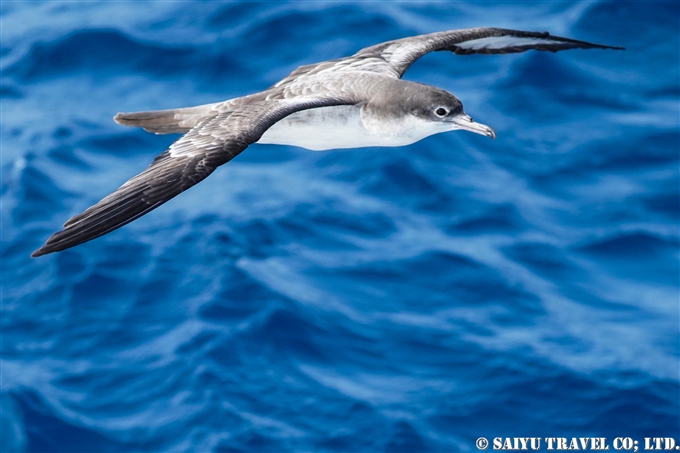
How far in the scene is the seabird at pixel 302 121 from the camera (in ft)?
28.5

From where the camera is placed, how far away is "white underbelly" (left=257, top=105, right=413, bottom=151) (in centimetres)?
1006

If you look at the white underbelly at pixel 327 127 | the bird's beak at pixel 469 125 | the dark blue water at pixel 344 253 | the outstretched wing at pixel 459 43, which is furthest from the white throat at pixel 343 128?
the dark blue water at pixel 344 253

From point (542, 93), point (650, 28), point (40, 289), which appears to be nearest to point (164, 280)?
point (40, 289)

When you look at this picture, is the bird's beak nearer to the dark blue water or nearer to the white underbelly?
the white underbelly

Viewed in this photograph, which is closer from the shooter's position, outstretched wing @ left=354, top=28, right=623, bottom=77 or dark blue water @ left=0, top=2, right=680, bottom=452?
outstretched wing @ left=354, top=28, right=623, bottom=77

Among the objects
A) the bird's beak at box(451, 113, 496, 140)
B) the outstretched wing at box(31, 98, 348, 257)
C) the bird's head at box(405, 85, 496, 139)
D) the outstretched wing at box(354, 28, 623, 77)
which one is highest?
the outstretched wing at box(354, 28, 623, 77)

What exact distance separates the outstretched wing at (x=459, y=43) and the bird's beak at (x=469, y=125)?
57.5 inches

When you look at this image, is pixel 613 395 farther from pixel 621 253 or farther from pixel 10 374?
pixel 10 374

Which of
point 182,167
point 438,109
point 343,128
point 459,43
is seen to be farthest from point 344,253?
point 182,167

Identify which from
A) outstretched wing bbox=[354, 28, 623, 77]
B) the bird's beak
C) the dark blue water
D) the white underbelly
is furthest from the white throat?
the dark blue water

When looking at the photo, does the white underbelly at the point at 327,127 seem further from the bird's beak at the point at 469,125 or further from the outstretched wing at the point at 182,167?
the bird's beak at the point at 469,125

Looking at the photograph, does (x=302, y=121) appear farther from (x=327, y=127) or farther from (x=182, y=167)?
(x=182, y=167)

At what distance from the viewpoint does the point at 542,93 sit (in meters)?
17.5

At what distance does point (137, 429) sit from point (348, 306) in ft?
9.92
